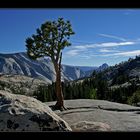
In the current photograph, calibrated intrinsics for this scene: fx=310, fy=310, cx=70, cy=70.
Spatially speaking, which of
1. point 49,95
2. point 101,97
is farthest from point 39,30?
point 101,97

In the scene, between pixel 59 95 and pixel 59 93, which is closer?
pixel 59 95

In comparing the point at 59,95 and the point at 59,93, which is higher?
the point at 59,93

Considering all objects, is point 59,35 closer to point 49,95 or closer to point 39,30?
point 39,30
